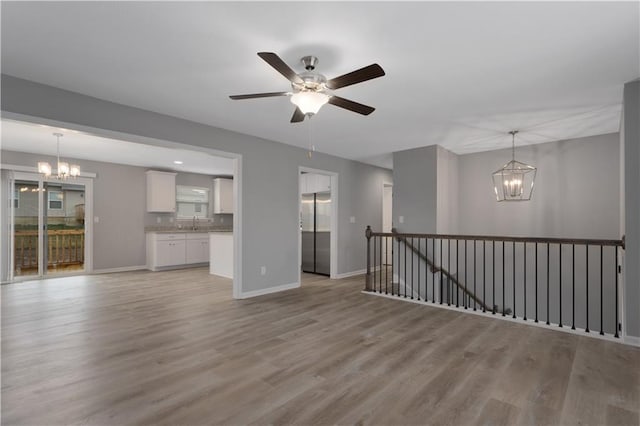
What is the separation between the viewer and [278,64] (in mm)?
1964

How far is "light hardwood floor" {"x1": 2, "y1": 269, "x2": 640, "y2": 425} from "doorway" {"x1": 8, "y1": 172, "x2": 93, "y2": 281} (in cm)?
253

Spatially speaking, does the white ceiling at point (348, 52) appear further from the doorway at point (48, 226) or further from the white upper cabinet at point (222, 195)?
the white upper cabinet at point (222, 195)

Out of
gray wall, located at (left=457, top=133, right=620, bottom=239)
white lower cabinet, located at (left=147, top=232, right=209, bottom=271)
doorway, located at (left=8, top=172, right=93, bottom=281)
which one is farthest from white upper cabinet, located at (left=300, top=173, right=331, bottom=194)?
doorway, located at (left=8, top=172, right=93, bottom=281)

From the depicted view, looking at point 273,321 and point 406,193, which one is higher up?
point 406,193

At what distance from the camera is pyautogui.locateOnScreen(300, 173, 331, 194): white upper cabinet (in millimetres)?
6376

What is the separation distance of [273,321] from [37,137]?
15.4 ft

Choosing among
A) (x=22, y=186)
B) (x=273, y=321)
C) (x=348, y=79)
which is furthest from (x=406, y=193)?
(x=22, y=186)

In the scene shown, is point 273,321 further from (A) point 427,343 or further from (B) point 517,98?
(B) point 517,98

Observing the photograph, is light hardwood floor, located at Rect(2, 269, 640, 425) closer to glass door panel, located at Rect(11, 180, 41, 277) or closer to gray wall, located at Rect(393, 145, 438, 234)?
gray wall, located at Rect(393, 145, 438, 234)

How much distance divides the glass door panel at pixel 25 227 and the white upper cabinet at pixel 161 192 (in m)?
1.94

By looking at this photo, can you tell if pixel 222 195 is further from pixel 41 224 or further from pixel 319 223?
pixel 41 224

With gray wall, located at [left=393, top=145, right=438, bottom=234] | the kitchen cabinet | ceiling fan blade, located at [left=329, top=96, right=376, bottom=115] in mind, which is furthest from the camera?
the kitchen cabinet

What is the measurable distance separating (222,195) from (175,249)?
1904 mm

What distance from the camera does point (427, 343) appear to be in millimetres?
2898
